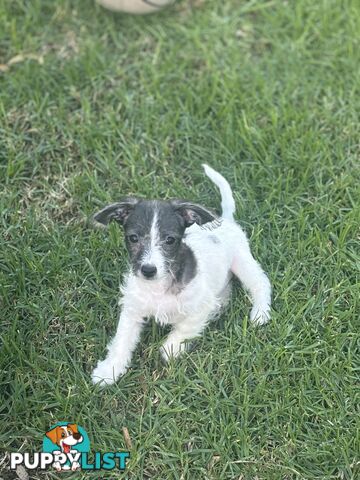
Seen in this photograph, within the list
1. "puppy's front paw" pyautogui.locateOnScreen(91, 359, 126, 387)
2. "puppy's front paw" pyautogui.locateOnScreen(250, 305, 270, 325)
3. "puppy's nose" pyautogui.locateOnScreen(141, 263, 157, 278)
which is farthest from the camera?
"puppy's front paw" pyautogui.locateOnScreen(250, 305, 270, 325)

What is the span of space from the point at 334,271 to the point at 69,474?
2.30m

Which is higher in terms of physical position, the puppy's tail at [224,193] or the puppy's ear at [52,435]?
the puppy's tail at [224,193]

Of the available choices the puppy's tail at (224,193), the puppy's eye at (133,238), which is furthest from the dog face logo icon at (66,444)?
the puppy's tail at (224,193)

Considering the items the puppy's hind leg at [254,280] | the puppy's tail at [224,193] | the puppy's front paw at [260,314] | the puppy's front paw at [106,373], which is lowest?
the puppy's front paw at [106,373]

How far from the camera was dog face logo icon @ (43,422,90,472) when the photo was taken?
4289 mm

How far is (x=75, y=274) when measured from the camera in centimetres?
517

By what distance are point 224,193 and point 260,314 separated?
101 centimetres

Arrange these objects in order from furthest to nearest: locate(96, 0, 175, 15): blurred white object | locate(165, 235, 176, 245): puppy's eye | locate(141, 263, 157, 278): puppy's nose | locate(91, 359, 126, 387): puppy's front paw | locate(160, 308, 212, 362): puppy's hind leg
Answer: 1. locate(96, 0, 175, 15): blurred white object
2. locate(160, 308, 212, 362): puppy's hind leg
3. locate(91, 359, 126, 387): puppy's front paw
4. locate(165, 235, 176, 245): puppy's eye
5. locate(141, 263, 157, 278): puppy's nose

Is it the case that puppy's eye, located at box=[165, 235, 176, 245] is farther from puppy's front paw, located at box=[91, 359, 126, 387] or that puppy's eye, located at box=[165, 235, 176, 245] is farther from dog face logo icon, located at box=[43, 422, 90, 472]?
dog face logo icon, located at box=[43, 422, 90, 472]

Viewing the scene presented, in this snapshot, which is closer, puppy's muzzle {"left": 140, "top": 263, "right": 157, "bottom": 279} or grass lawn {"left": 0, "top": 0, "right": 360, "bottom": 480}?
puppy's muzzle {"left": 140, "top": 263, "right": 157, "bottom": 279}

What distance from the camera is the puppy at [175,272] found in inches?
170

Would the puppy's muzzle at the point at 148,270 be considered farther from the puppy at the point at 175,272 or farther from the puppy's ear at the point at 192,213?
the puppy's ear at the point at 192,213

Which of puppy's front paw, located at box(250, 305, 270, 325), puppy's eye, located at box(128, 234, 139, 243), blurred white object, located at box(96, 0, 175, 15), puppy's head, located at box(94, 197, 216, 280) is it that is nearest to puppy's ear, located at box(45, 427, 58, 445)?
puppy's head, located at box(94, 197, 216, 280)

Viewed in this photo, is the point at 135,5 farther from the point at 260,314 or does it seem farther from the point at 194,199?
the point at 260,314
